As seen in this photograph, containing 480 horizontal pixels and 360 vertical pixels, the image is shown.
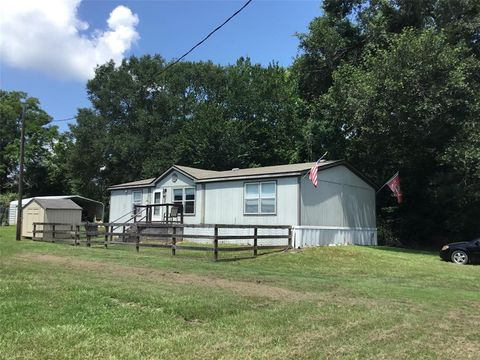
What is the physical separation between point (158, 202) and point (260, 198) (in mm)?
7783

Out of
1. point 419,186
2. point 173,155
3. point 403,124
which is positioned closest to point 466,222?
point 419,186

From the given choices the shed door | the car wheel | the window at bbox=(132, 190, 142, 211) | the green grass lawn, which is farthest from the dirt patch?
the window at bbox=(132, 190, 142, 211)

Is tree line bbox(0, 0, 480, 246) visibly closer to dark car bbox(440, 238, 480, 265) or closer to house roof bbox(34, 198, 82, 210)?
dark car bbox(440, 238, 480, 265)

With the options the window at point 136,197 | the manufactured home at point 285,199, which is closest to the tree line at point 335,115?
the manufactured home at point 285,199

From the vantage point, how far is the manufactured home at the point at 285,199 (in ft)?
68.1

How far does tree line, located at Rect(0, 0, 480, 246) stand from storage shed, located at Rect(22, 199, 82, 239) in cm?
980

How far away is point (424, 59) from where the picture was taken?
75.2 ft

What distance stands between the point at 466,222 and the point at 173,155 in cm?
2431

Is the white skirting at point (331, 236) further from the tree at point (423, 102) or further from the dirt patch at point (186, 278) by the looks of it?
the dirt patch at point (186, 278)

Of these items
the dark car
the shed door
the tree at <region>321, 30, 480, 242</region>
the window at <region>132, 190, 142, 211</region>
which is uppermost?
the tree at <region>321, 30, 480, 242</region>

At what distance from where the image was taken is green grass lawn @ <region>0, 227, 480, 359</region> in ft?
19.0

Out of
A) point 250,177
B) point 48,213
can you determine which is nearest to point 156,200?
point 48,213

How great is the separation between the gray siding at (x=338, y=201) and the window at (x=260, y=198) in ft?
4.60

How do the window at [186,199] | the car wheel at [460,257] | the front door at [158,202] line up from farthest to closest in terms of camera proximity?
the front door at [158,202]
the window at [186,199]
the car wheel at [460,257]
